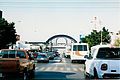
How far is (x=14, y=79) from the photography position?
21.9m

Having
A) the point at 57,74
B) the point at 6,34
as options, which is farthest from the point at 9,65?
the point at 6,34

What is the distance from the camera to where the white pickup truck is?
19156mm

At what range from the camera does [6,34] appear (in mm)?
73062

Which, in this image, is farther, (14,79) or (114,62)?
(14,79)

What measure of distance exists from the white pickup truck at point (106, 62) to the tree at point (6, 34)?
51662 millimetres

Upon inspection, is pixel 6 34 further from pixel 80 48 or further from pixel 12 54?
pixel 12 54

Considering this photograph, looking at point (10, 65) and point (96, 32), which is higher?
point (96, 32)

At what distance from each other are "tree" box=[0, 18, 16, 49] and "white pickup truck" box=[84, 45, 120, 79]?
51662 mm

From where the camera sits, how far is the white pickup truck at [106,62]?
19.2m

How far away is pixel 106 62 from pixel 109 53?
98cm

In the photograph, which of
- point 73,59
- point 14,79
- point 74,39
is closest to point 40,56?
point 73,59

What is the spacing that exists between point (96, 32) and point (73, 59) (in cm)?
5042

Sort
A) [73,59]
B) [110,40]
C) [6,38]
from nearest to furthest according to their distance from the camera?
[73,59] → [6,38] → [110,40]

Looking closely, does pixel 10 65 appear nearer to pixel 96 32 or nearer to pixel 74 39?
pixel 96 32
